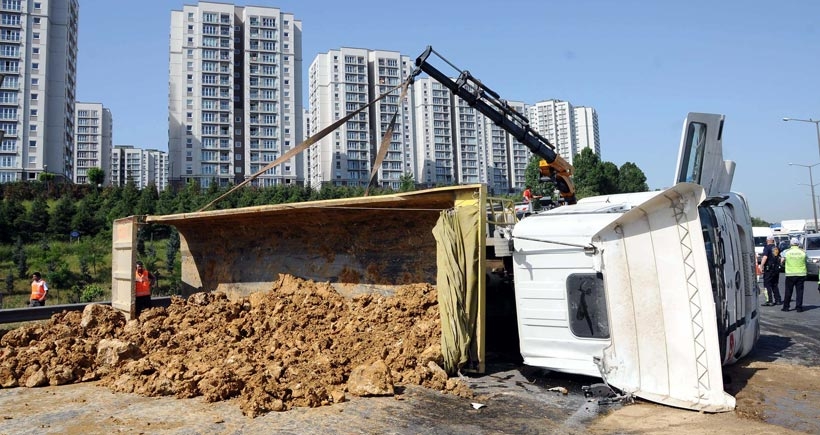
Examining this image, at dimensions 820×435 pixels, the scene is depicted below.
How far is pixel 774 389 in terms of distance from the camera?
5.66 meters

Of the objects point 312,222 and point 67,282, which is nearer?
point 312,222

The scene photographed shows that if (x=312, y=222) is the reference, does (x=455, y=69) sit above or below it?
above

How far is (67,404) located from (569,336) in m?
4.90

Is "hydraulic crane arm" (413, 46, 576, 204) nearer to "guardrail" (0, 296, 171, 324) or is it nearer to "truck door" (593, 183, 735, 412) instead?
"truck door" (593, 183, 735, 412)

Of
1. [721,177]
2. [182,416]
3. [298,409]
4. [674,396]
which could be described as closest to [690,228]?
[674,396]

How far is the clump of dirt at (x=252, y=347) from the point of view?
5484mm

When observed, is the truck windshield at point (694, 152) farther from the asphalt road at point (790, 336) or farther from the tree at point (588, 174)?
the tree at point (588, 174)

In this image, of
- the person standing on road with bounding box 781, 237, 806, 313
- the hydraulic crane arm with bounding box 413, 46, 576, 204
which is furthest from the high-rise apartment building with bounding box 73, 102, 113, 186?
the person standing on road with bounding box 781, 237, 806, 313

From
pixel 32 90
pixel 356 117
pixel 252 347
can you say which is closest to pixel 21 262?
pixel 252 347

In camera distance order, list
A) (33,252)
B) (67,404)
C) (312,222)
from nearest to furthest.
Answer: (67,404), (312,222), (33,252)

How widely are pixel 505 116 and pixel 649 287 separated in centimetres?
711

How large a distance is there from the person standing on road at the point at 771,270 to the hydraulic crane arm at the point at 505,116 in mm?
4173

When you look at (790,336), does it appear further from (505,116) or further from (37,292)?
(37,292)

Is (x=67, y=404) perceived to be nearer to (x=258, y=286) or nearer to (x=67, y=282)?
(x=258, y=286)
